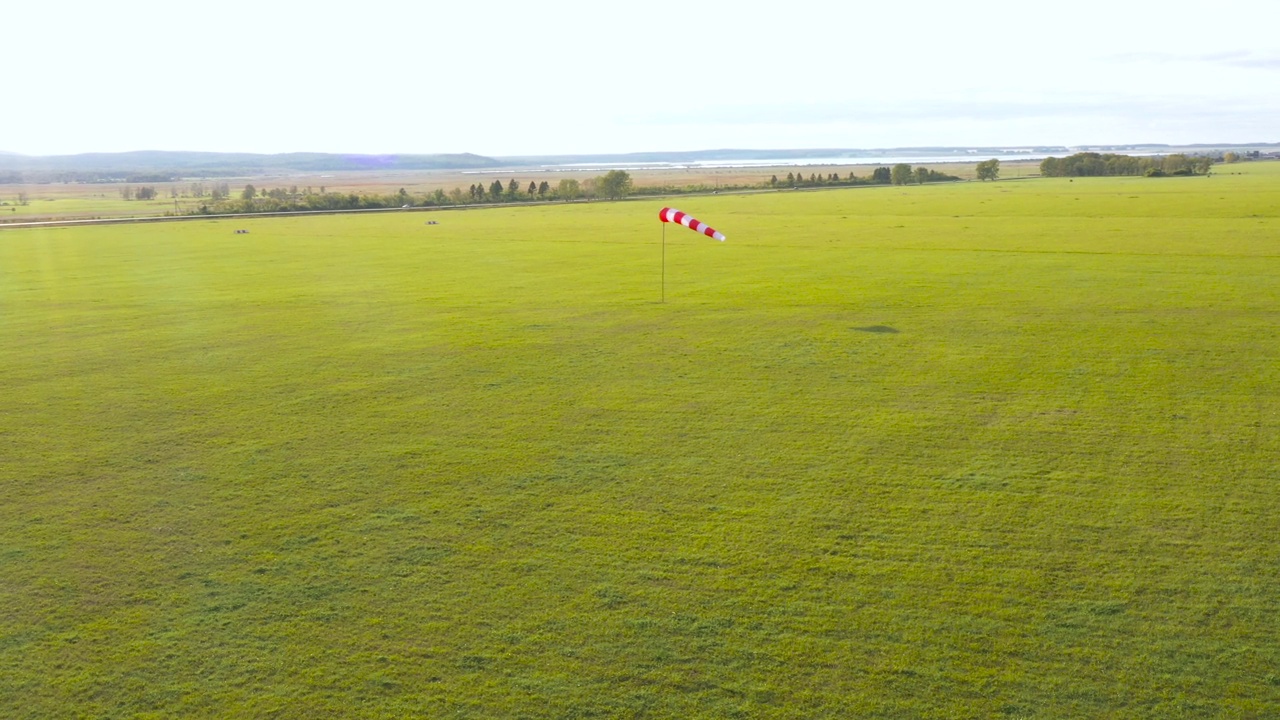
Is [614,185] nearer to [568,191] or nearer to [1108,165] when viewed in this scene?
[568,191]

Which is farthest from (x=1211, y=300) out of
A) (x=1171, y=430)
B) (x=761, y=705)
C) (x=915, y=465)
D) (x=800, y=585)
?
(x=761, y=705)

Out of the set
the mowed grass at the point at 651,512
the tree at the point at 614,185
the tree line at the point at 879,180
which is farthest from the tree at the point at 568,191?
the mowed grass at the point at 651,512

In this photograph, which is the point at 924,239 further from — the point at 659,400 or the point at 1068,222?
the point at 659,400

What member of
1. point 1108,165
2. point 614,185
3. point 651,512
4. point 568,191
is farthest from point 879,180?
point 651,512

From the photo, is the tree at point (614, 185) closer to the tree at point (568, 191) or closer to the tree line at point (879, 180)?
the tree at point (568, 191)

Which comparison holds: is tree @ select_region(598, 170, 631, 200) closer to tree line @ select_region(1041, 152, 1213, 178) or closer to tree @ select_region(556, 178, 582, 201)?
tree @ select_region(556, 178, 582, 201)

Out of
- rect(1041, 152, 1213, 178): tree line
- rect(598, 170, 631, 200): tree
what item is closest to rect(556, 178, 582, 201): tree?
rect(598, 170, 631, 200): tree
